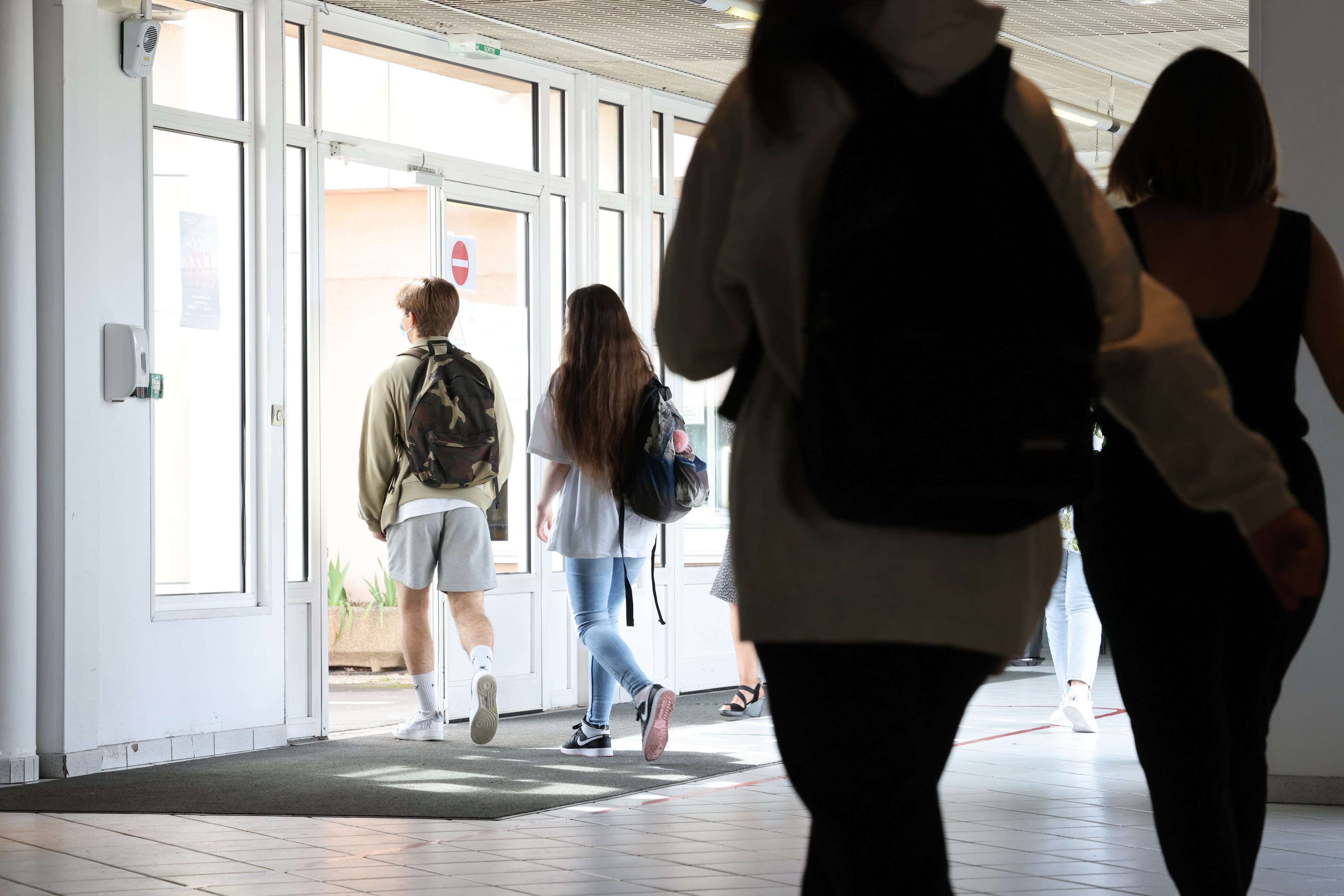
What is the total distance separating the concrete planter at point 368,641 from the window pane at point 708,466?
224 cm

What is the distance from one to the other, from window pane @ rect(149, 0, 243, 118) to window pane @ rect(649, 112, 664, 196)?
2.84 meters

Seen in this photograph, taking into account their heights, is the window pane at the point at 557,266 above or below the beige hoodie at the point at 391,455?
above

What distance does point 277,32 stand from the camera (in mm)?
7039

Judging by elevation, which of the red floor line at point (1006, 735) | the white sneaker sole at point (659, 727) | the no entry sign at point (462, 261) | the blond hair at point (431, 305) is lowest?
the red floor line at point (1006, 735)

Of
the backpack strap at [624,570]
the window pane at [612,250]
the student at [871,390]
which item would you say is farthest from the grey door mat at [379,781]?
the student at [871,390]

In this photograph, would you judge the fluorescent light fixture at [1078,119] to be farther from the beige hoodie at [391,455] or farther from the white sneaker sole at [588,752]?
the white sneaker sole at [588,752]

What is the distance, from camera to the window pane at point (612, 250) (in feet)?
29.4

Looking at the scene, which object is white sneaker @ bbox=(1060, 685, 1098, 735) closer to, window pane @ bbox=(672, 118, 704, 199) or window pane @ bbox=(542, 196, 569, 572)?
window pane @ bbox=(542, 196, 569, 572)

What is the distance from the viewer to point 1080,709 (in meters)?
7.09

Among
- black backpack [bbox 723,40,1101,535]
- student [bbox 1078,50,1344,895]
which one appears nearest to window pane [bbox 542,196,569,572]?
student [bbox 1078,50,1344,895]

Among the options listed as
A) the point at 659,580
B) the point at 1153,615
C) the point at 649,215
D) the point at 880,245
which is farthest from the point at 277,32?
the point at 880,245

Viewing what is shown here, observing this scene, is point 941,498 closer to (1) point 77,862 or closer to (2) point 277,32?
(1) point 77,862

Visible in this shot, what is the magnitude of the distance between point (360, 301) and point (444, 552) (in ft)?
16.8

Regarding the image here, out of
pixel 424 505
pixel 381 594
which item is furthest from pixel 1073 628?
pixel 381 594
